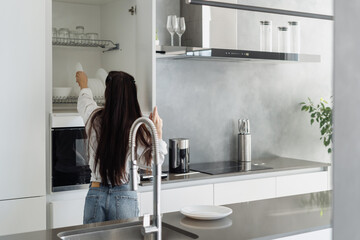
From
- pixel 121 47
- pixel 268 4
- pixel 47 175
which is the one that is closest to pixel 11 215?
pixel 47 175

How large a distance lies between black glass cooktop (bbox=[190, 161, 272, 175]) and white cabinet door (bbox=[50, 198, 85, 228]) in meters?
1.03

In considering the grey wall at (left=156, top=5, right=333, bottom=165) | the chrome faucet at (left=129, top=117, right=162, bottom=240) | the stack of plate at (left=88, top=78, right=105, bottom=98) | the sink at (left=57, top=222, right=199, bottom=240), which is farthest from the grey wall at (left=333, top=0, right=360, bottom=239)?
the grey wall at (left=156, top=5, right=333, bottom=165)

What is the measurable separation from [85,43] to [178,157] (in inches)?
42.1

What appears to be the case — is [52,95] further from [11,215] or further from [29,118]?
[11,215]

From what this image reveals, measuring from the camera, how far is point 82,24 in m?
3.12

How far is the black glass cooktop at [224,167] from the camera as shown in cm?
352

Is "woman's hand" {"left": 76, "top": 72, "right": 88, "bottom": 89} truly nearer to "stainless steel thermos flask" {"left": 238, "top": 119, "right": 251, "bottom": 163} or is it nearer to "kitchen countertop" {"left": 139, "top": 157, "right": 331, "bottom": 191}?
"kitchen countertop" {"left": 139, "top": 157, "right": 331, "bottom": 191}

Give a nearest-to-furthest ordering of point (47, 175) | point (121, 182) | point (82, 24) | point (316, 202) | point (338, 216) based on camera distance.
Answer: point (338, 216), point (316, 202), point (121, 182), point (47, 175), point (82, 24)

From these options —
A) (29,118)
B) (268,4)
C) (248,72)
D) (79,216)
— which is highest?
(268,4)

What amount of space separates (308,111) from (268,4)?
3.65 feet

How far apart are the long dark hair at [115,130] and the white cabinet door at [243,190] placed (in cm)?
103

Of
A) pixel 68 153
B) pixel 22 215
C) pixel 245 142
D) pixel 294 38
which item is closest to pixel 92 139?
pixel 68 153

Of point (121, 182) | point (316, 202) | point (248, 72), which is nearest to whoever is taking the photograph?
point (316, 202)

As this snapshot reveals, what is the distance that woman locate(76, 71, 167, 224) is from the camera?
2.47 meters
